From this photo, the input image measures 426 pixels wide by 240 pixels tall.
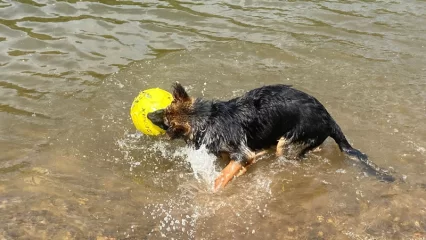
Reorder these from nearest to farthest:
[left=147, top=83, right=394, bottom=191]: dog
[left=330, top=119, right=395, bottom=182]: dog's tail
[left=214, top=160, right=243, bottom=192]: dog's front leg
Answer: [left=214, top=160, right=243, bottom=192]: dog's front leg, [left=147, top=83, right=394, bottom=191]: dog, [left=330, top=119, right=395, bottom=182]: dog's tail

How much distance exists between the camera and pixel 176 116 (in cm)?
531

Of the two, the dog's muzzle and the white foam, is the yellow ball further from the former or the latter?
the white foam

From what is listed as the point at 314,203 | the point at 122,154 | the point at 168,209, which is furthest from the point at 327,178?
the point at 122,154

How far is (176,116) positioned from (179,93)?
11.2 inches

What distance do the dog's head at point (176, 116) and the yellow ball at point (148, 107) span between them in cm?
10

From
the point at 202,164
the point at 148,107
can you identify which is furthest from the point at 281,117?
the point at 148,107

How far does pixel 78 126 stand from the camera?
6.17 m

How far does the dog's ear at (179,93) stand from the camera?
5211mm

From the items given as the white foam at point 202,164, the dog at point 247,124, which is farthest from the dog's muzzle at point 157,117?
the white foam at point 202,164

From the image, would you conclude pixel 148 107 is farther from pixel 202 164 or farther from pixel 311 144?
pixel 311 144

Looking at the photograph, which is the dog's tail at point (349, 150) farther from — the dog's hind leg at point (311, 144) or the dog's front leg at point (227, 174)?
the dog's front leg at point (227, 174)

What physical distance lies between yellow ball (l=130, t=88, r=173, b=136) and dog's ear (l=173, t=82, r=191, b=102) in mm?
174

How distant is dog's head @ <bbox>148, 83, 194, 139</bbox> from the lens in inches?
208

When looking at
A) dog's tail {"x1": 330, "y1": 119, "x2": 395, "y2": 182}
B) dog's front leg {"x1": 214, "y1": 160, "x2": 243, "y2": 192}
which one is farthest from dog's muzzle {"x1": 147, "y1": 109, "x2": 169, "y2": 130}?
dog's tail {"x1": 330, "y1": 119, "x2": 395, "y2": 182}
